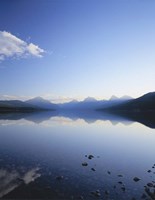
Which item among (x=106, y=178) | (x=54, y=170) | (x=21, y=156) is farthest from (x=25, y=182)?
(x=21, y=156)

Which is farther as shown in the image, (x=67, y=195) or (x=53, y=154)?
(x=53, y=154)

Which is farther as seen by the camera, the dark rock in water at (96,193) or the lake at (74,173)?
the lake at (74,173)

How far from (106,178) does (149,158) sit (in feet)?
51.4

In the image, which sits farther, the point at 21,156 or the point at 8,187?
the point at 21,156

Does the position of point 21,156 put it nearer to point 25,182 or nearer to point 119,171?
point 25,182

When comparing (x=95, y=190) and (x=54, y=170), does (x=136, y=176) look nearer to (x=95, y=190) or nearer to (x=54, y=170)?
(x=95, y=190)

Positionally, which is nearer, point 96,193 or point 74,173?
point 96,193

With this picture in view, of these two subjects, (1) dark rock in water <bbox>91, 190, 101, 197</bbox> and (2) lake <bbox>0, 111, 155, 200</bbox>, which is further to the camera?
(2) lake <bbox>0, 111, 155, 200</bbox>

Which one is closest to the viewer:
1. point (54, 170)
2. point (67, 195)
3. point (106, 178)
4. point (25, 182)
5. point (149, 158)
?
point (67, 195)

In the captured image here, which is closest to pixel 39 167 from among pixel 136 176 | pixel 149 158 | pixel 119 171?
pixel 119 171

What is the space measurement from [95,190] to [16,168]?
1264 cm

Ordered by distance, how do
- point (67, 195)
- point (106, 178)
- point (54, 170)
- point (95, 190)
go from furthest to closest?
point (54, 170) < point (106, 178) < point (95, 190) < point (67, 195)

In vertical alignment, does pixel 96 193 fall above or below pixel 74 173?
below

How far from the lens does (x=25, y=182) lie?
25109 millimetres
